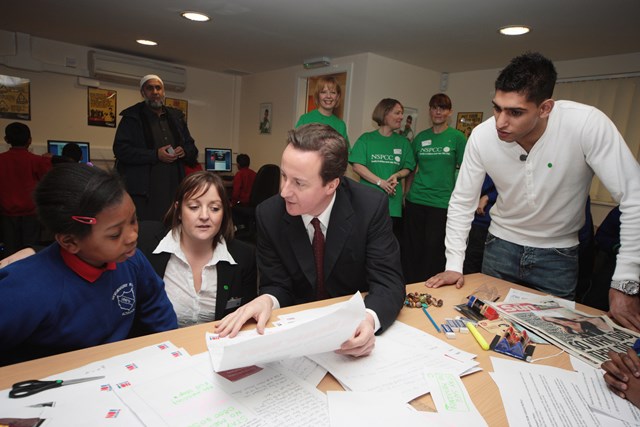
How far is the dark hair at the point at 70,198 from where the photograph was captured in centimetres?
96

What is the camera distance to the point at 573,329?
47.9 inches

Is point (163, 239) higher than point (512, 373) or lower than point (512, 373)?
higher

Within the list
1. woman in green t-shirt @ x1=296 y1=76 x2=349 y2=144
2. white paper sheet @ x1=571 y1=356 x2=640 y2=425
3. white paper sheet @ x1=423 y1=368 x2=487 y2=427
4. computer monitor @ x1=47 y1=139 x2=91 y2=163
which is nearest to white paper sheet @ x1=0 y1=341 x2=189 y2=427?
white paper sheet @ x1=423 y1=368 x2=487 y2=427

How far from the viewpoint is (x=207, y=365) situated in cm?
89

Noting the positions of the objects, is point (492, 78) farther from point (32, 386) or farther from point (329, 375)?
point (32, 386)

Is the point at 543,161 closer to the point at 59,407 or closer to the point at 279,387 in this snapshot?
the point at 279,387

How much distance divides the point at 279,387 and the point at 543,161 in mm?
Result: 1365

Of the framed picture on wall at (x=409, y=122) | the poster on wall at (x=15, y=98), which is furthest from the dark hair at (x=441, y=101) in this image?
the poster on wall at (x=15, y=98)

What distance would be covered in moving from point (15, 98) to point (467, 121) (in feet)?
18.6

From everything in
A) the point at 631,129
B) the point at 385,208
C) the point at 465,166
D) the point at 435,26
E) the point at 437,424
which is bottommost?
the point at 437,424

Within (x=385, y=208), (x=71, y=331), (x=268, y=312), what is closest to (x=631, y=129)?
(x=385, y=208)

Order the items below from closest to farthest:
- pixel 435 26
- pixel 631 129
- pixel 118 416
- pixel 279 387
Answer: pixel 118 416 → pixel 279 387 → pixel 435 26 → pixel 631 129

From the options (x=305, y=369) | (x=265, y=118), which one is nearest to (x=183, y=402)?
(x=305, y=369)

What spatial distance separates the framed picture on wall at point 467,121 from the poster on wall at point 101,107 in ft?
15.7
